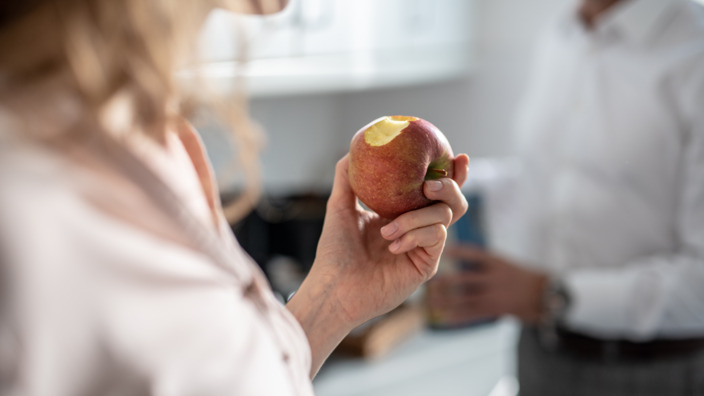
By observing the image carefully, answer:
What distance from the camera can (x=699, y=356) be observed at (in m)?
1.21

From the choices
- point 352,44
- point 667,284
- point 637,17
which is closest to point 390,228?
point 667,284

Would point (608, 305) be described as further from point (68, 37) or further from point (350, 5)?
point (68, 37)

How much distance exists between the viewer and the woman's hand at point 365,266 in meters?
0.58

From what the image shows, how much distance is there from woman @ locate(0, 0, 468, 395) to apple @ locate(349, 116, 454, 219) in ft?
0.75

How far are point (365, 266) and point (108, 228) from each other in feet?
1.03

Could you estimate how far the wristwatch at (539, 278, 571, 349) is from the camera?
1267mm

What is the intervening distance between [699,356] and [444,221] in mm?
909

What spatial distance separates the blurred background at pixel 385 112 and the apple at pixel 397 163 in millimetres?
526

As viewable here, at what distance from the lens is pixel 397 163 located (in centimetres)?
61

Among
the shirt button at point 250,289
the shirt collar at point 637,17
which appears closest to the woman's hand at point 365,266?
the shirt button at point 250,289

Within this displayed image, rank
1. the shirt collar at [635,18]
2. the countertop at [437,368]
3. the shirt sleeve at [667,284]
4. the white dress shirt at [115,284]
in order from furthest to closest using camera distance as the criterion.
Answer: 1. the countertop at [437,368]
2. the shirt collar at [635,18]
3. the shirt sleeve at [667,284]
4. the white dress shirt at [115,284]

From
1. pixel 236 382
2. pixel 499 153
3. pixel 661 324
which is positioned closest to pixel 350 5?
pixel 499 153

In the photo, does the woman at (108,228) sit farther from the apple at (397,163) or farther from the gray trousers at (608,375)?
the gray trousers at (608,375)

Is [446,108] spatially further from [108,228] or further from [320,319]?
[108,228]
